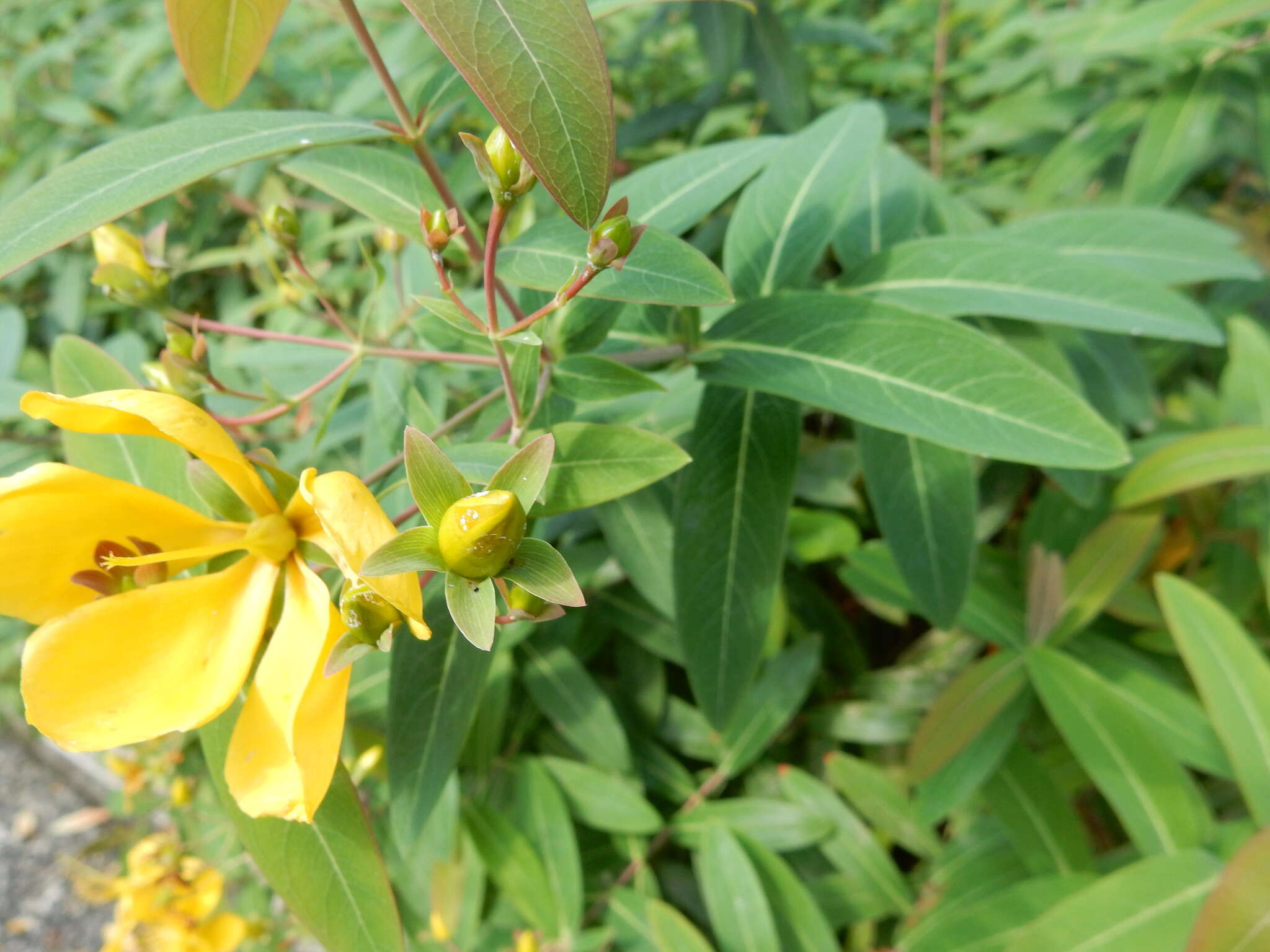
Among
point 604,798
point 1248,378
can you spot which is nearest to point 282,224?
point 604,798

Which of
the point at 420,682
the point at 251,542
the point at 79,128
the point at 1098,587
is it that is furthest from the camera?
the point at 79,128

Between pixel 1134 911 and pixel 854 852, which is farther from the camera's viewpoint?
pixel 854 852

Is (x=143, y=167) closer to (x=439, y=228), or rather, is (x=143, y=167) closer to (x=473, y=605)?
(x=439, y=228)

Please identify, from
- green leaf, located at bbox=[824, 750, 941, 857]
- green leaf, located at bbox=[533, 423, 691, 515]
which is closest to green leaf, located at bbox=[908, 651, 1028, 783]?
green leaf, located at bbox=[824, 750, 941, 857]

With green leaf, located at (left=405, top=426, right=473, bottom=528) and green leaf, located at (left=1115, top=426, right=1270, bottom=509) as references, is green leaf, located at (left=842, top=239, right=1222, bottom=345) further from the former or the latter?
green leaf, located at (left=405, top=426, right=473, bottom=528)

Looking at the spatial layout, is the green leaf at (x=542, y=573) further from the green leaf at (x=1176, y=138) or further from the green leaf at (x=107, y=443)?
the green leaf at (x=1176, y=138)

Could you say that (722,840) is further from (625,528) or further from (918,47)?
(918,47)

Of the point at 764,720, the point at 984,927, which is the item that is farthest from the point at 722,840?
the point at 984,927
